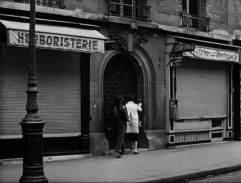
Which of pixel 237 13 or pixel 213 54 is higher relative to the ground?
pixel 237 13

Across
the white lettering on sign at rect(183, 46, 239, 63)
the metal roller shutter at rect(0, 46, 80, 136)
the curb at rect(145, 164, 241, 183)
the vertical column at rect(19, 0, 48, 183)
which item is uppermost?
the white lettering on sign at rect(183, 46, 239, 63)

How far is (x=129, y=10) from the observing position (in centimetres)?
1532

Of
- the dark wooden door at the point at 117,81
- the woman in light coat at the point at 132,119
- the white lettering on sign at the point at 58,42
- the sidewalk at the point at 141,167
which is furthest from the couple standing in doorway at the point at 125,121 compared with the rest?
the white lettering on sign at the point at 58,42

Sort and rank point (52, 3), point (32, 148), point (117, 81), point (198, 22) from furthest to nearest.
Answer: point (198, 22) < point (117, 81) < point (52, 3) < point (32, 148)

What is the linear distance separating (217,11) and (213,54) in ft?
7.97

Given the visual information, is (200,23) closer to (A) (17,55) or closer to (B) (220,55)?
(B) (220,55)

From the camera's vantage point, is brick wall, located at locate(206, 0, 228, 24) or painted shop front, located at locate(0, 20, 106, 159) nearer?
painted shop front, located at locate(0, 20, 106, 159)

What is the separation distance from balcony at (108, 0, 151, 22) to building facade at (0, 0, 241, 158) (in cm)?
3

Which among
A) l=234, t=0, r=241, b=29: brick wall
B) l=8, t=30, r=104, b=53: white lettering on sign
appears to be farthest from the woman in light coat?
l=234, t=0, r=241, b=29: brick wall

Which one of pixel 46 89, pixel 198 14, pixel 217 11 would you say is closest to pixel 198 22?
pixel 198 14

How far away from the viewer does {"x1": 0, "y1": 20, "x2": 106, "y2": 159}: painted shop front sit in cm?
1197

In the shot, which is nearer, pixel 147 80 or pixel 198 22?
pixel 147 80

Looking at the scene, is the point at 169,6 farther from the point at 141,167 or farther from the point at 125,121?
the point at 141,167

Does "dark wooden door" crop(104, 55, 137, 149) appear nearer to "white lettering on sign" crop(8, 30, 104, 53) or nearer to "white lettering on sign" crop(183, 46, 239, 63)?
"white lettering on sign" crop(183, 46, 239, 63)
